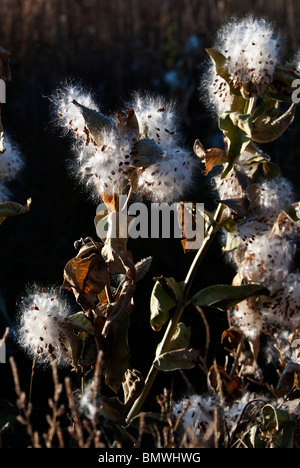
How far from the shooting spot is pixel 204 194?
9.89 ft

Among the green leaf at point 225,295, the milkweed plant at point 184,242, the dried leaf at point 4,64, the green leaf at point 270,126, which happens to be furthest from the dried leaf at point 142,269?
the dried leaf at point 4,64

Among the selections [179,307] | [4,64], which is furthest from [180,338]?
[4,64]

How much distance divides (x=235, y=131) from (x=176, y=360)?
45cm

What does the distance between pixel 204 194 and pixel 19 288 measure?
3.07ft

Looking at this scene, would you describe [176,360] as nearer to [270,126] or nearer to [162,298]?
[162,298]

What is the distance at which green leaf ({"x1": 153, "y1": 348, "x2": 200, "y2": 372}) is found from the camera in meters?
1.23

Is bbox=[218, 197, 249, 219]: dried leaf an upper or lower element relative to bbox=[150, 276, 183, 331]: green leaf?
upper

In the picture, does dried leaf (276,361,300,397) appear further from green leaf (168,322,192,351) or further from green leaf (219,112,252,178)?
green leaf (219,112,252,178)

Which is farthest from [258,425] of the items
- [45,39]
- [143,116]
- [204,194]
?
[45,39]

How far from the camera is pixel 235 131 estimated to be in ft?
4.14

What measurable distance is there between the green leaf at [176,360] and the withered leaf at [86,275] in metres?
0.18

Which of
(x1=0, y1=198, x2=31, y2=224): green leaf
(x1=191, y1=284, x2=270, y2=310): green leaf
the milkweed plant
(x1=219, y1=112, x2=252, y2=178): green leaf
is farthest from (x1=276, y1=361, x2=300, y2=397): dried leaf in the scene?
(x1=0, y1=198, x2=31, y2=224): green leaf

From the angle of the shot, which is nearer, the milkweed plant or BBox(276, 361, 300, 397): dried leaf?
the milkweed plant

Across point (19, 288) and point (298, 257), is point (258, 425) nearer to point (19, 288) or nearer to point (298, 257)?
point (298, 257)
